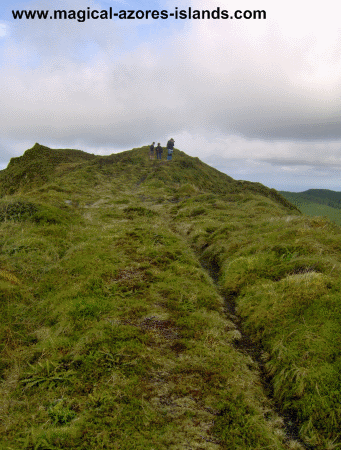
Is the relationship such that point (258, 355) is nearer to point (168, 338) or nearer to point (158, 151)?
point (168, 338)

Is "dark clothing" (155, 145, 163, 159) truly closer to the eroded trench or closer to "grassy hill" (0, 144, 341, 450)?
"grassy hill" (0, 144, 341, 450)

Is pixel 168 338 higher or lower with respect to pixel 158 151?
lower

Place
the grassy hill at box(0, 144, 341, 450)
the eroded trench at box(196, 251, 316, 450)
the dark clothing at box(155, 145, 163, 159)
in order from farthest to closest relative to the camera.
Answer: the dark clothing at box(155, 145, 163, 159) < the eroded trench at box(196, 251, 316, 450) < the grassy hill at box(0, 144, 341, 450)

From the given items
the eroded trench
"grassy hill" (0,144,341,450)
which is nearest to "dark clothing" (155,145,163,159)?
"grassy hill" (0,144,341,450)

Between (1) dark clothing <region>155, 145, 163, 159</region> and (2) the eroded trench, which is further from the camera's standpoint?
(1) dark clothing <region>155, 145, 163, 159</region>

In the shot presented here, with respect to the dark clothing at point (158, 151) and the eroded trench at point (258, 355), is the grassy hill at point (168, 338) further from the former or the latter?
the dark clothing at point (158, 151)

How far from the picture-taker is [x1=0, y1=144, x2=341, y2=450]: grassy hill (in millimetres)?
5246

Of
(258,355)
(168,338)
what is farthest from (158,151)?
(258,355)

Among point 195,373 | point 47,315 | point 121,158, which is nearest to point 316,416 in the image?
point 195,373

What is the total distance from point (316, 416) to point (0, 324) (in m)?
8.99

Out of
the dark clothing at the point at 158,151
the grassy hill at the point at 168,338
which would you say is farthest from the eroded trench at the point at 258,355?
the dark clothing at the point at 158,151

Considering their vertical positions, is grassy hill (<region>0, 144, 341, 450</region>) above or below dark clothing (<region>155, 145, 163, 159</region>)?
below

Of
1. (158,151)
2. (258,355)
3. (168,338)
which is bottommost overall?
(258,355)

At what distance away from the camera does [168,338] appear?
7906 mm
